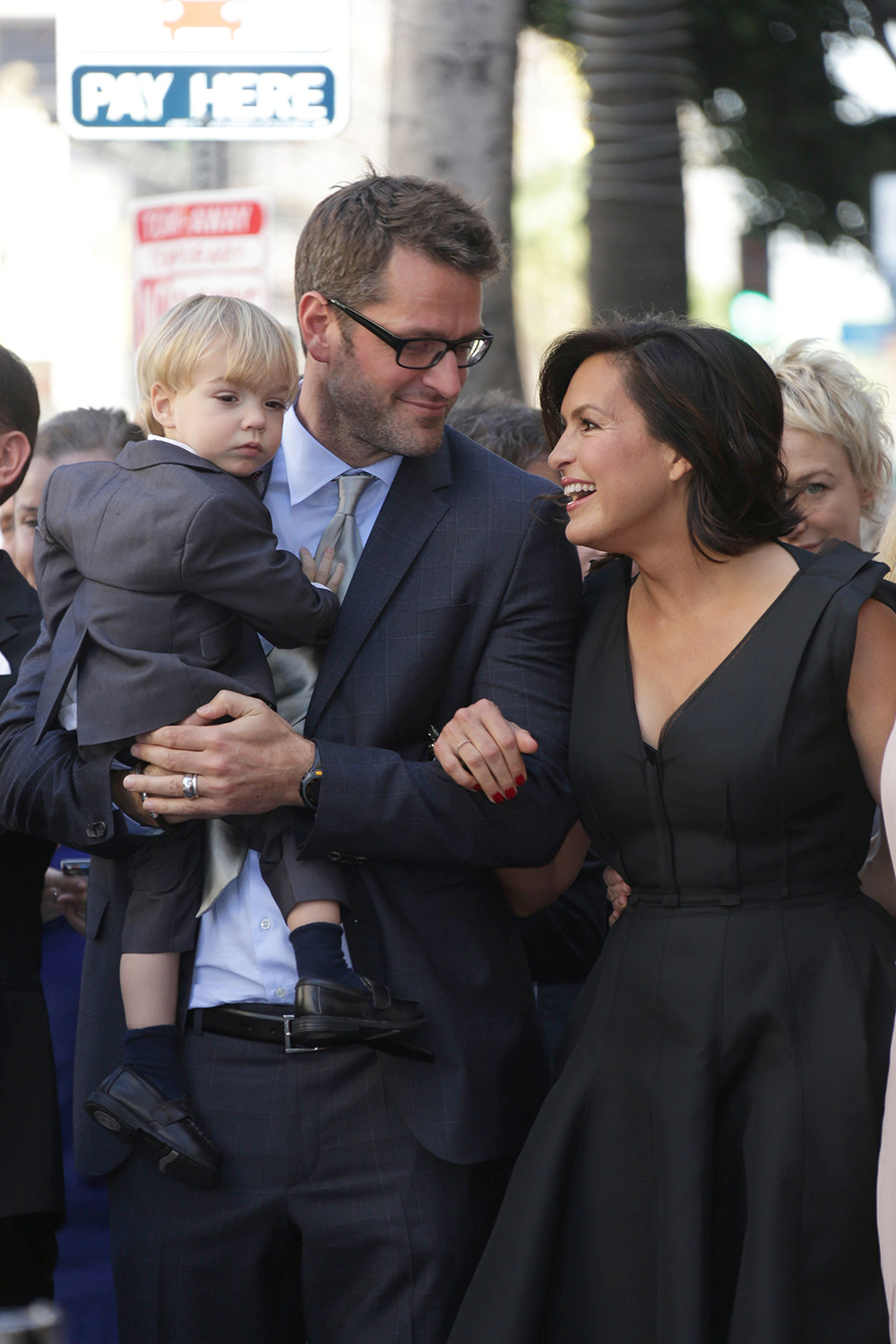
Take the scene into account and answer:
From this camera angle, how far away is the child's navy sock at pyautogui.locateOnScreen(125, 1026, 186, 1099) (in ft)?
9.68

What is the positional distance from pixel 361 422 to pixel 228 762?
78cm

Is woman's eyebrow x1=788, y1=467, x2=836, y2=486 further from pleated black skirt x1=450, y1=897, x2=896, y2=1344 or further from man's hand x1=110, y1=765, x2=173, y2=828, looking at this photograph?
man's hand x1=110, y1=765, x2=173, y2=828

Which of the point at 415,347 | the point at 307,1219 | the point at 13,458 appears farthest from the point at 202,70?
the point at 307,1219

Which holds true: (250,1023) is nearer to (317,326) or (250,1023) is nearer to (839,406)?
(317,326)

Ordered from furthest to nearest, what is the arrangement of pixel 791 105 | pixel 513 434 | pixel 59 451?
1. pixel 791 105
2. pixel 59 451
3. pixel 513 434

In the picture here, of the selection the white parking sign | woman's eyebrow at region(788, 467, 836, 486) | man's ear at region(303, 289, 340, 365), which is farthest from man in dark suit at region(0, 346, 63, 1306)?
the white parking sign

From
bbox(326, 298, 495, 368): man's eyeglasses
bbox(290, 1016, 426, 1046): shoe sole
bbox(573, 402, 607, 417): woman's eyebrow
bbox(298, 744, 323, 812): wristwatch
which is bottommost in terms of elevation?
bbox(290, 1016, 426, 1046): shoe sole

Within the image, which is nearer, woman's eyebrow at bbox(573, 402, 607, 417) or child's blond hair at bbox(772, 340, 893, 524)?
woman's eyebrow at bbox(573, 402, 607, 417)

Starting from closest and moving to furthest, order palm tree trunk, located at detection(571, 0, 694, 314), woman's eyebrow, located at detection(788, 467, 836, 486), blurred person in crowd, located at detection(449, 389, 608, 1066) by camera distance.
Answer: blurred person in crowd, located at detection(449, 389, 608, 1066)
woman's eyebrow, located at detection(788, 467, 836, 486)
palm tree trunk, located at detection(571, 0, 694, 314)

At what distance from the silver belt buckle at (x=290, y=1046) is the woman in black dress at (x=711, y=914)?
445 millimetres

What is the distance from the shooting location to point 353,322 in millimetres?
3172

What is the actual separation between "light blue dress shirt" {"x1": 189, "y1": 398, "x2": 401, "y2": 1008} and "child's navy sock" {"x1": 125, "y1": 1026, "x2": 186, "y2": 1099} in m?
0.09

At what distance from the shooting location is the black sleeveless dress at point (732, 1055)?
2.75 metres

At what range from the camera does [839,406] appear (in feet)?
13.5
